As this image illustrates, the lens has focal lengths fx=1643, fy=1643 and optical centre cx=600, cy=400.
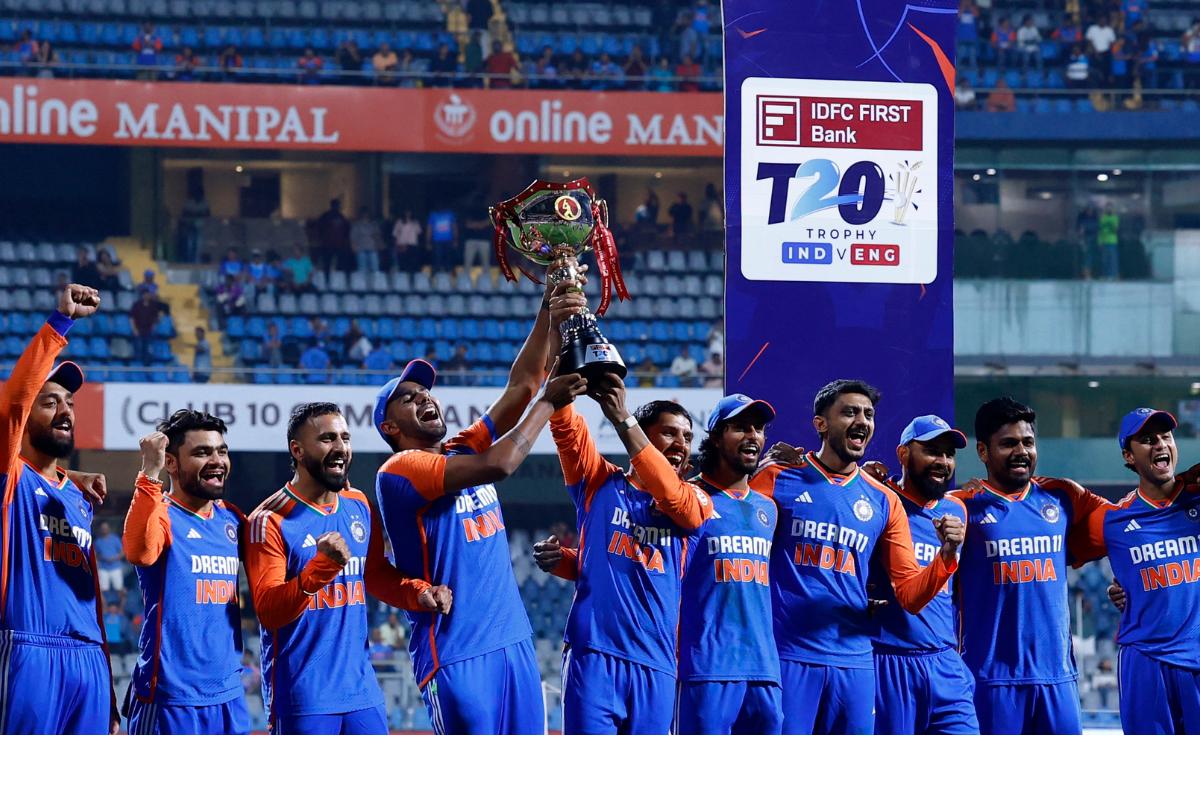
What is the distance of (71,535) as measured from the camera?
17.9 ft

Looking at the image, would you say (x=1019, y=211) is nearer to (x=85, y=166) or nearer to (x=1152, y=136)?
(x=1152, y=136)

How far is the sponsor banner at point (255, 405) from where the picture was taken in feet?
61.1

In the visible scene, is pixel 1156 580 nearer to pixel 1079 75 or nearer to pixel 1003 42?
pixel 1079 75

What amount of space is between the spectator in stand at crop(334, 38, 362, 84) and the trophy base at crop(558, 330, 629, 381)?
1695 centimetres

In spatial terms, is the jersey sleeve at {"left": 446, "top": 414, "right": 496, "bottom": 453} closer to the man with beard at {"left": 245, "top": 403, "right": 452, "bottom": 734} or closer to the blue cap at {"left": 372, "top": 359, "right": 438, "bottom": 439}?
the blue cap at {"left": 372, "top": 359, "right": 438, "bottom": 439}

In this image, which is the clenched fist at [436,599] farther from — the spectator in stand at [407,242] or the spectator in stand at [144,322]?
the spectator in stand at [407,242]

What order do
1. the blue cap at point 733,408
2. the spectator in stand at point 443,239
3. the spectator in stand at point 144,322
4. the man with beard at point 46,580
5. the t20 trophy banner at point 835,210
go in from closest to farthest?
the man with beard at point 46,580 < the blue cap at point 733,408 < the t20 trophy banner at point 835,210 < the spectator in stand at point 144,322 < the spectator in stand at point 443,239

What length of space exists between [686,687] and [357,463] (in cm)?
1509

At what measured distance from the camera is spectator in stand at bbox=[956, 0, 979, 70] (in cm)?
2191

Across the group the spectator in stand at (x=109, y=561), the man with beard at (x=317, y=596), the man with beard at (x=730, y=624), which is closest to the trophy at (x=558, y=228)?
the man with beard at (x=730, y=624)

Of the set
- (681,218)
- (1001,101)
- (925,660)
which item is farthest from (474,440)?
(1001,101)

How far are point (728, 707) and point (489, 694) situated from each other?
2.84ft
